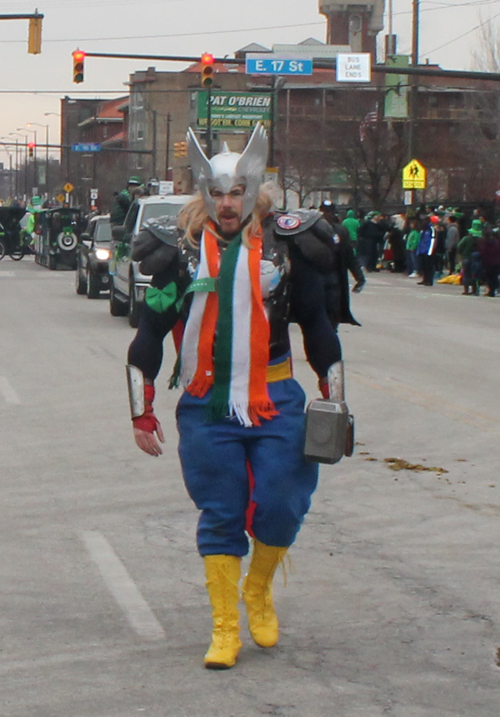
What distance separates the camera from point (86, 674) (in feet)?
15.0

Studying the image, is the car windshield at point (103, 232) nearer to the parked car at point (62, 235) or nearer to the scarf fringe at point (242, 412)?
the parked car at point (62, 235)

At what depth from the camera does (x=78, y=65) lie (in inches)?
1235

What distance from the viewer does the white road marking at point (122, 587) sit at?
16.9ft

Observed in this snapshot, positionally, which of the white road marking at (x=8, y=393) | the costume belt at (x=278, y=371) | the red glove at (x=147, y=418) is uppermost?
the costume belt at (x=278, y=371)

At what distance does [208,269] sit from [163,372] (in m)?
9.41

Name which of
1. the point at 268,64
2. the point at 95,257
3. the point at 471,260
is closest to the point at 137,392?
the point at 95,257

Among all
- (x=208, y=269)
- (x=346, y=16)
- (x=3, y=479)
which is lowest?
(x=3, y=479)

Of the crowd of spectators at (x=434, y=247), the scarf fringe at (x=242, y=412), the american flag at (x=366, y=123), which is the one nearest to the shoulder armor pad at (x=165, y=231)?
the scarf fringe at (x=242, y=412)

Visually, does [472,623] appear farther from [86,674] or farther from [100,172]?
[100,172]

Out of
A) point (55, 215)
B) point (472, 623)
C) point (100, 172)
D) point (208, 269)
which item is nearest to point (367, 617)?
point (472, 623)

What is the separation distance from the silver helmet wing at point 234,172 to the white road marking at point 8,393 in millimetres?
7142

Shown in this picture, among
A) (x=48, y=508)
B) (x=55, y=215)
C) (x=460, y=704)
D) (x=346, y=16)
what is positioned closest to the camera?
(x=460, y=704)

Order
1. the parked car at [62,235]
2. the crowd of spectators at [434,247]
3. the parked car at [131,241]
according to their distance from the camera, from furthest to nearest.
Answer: the parked car at [62,235] < the crowd of spectators at [434,247] < the parked car at [131,241]

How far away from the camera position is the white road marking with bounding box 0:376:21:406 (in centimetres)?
1184
